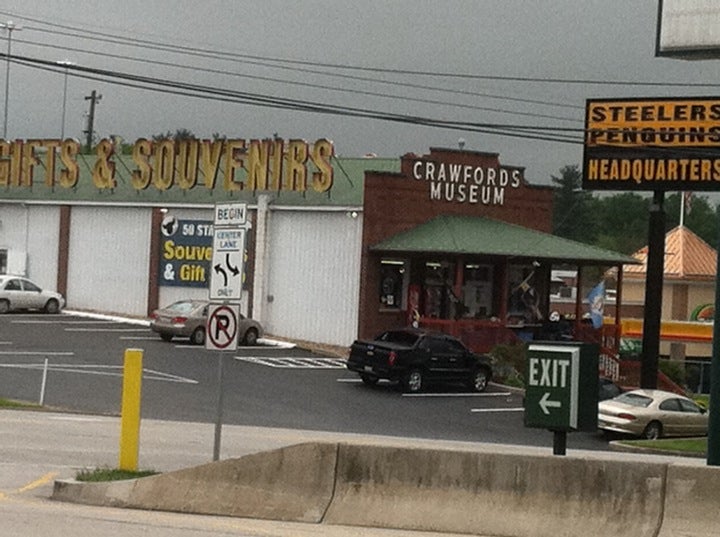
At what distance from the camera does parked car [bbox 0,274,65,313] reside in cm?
5684

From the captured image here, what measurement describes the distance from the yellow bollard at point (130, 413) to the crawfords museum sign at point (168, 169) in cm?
3461

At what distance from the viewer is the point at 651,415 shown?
40.6 meters

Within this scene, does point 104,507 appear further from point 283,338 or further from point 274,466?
point 283,338

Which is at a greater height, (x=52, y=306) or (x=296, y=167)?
(x=296, y=167)

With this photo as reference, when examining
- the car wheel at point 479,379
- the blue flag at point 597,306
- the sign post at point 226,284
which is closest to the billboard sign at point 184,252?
the car wheel at point 479,379

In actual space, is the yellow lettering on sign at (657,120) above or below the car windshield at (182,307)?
above

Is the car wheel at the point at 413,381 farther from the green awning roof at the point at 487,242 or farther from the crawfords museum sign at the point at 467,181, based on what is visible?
the crawfords museum sign at the point at 467,181

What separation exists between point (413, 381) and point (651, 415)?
7.30m

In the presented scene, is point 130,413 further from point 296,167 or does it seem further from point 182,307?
point 296,167

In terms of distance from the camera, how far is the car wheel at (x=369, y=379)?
4469 centimetres

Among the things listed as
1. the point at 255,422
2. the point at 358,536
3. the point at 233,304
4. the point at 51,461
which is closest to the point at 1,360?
the point at 255,422

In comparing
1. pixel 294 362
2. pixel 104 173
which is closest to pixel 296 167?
pixel 294 362

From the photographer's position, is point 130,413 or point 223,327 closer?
point 223,327

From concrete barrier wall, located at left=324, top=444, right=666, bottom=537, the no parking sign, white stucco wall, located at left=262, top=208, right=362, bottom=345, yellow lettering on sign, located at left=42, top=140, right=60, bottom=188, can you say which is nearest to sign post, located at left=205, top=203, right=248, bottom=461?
the no parking sign
